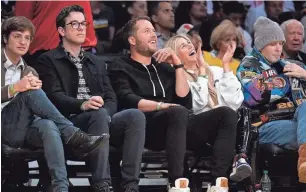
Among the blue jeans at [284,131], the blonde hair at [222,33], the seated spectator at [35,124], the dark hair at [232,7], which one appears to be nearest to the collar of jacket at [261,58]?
the blue jeans at [284,131]

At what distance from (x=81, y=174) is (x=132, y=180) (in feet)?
4.43

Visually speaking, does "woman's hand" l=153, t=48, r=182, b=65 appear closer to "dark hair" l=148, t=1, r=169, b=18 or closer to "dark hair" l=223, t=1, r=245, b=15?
"dark hair" l=148, t=1, r=169, b=18

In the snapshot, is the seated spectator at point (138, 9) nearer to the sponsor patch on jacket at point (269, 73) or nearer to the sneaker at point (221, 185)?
the sponsor patch on jacket at point (269, 73)

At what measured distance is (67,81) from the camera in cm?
780

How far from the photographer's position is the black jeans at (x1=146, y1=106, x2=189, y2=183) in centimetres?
749

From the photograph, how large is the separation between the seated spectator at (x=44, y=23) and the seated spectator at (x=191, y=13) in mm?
1911

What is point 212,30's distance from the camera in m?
10.1

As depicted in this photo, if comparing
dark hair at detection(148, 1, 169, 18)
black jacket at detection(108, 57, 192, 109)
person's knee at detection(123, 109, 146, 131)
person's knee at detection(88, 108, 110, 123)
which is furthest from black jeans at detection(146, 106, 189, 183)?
dark hair at detection(148, 1, 169, 18)

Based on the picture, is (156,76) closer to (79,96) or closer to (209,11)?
(79,96)

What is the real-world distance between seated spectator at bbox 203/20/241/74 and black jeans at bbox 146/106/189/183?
158 centimetres

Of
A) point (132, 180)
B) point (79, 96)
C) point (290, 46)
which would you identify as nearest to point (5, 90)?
point (79, 96)

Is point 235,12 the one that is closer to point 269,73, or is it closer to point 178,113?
point 269,73

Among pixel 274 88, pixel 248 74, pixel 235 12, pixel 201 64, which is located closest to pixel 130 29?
pixel 201 64

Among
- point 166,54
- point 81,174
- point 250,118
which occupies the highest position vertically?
point 166,54
